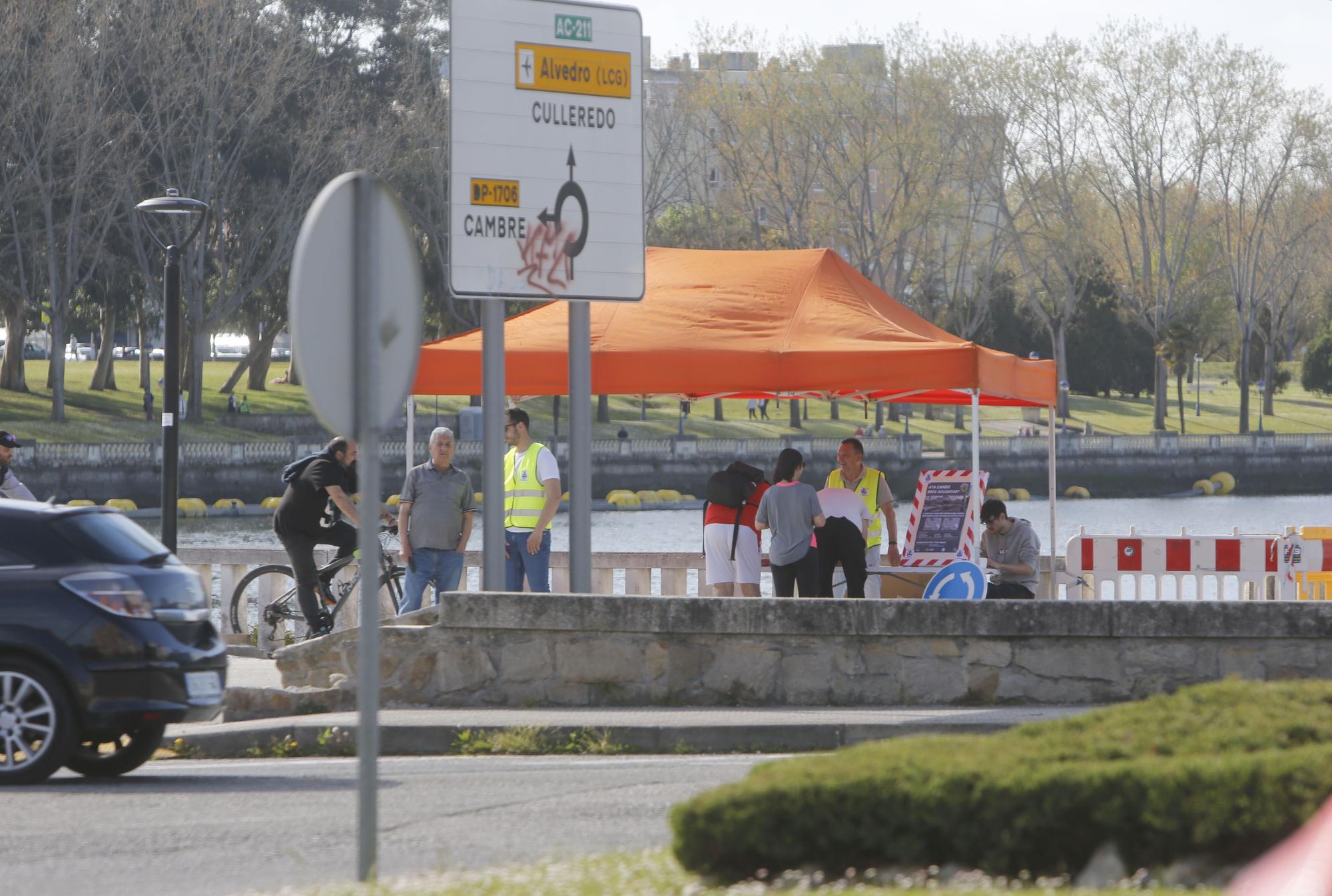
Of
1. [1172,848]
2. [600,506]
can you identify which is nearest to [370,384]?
[1172,848]

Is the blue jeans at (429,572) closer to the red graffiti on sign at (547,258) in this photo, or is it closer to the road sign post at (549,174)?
the road sign post at (549,174)

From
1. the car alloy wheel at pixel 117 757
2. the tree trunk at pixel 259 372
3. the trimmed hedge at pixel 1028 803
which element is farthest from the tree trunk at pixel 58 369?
the trimmed hedge at pixel 1028 803

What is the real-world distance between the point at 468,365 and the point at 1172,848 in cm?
899

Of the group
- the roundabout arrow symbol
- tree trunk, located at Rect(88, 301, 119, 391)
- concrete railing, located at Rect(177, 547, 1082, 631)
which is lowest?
concrete railing, located at Rect(177, 547, 1082, 631)

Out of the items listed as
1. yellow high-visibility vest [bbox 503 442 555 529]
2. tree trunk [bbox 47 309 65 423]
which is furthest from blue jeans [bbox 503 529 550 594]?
tree trunk [bbox 47 309 65 423]

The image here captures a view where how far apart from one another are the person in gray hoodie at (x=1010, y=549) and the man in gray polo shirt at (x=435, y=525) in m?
4.03

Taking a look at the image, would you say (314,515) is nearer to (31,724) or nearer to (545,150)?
(545,150)

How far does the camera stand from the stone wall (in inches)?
396

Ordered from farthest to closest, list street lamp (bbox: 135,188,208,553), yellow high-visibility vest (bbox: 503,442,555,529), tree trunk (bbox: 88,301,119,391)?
1. tree trunk (bbox: 88,301,119,391)
2. street lamp (bbox: 135,188,208,553)
3. yellow high-visibility vest (bbox: 503,442,555,529)

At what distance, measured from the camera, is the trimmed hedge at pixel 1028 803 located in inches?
194

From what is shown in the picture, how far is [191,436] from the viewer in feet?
201

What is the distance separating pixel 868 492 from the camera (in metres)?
14.0

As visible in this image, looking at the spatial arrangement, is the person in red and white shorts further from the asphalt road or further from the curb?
the asphalt road

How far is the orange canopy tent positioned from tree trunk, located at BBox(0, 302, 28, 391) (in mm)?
Answer: 55121
